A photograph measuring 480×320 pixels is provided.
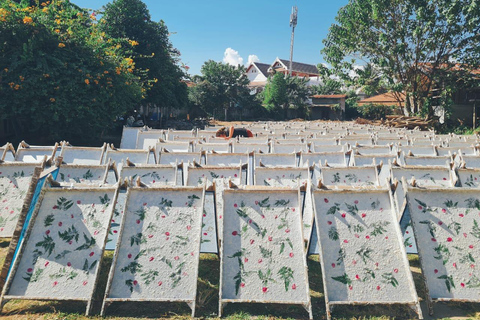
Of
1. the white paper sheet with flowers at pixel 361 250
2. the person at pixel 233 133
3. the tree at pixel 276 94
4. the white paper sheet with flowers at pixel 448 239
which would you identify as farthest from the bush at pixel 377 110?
the white paper sheet with flowers at pixel 361 250

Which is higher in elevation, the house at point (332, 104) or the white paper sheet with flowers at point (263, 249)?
the house at point (332, 104)

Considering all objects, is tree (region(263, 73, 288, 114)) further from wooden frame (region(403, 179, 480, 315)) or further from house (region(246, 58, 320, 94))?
wooden frame (region(403, 179, 480, 315))

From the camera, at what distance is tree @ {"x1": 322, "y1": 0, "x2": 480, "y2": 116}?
59.7 ft

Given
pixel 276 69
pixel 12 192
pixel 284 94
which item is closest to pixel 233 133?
pixel 12 192

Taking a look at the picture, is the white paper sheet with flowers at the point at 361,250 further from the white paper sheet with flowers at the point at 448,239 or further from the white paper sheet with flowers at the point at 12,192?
the white paper sheet with flowers at the point at 12,192

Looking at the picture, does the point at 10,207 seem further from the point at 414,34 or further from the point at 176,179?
the point at 414,34

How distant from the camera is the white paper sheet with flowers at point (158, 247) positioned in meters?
2.76

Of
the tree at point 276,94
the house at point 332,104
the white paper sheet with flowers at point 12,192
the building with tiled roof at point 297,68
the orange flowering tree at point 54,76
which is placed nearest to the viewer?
the white paper sheet with flowers at point 12,192

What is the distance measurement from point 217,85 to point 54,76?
24.8 meters

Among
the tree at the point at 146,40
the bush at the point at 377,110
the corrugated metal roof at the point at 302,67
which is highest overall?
the corrugated metal roof at the point at 302,67

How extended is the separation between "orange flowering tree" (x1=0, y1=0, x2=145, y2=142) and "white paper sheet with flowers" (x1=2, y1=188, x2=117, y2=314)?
8301 mm

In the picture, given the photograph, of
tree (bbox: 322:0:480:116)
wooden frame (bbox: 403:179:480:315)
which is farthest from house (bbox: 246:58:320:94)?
wooden frame (bbox: 403:179:480:315)

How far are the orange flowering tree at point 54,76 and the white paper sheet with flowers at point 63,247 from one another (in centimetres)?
830

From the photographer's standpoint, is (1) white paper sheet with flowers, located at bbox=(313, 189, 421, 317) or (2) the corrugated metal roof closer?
(1) white paper sheet with flowers, located at bbox=(313, 189, 421, 317)
